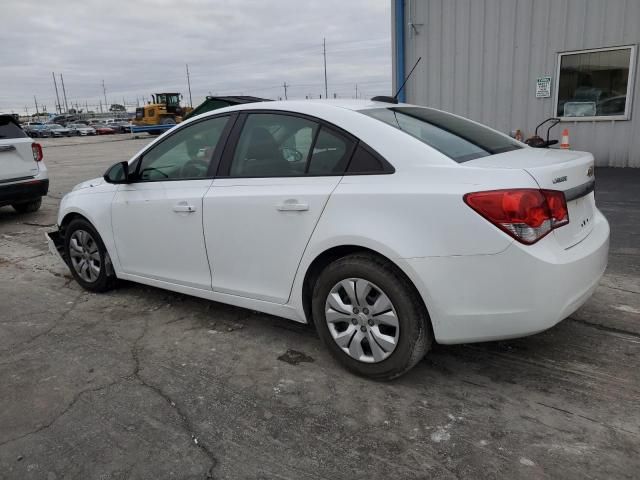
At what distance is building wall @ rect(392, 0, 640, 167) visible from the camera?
381 inches

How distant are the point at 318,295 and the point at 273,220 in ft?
1.76

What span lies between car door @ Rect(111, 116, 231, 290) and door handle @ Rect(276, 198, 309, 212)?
72 centimetres

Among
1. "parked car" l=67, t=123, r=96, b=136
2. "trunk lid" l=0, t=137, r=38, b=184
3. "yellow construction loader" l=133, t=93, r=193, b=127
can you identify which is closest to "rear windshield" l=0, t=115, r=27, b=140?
"trunk lid" l=0, t=137, r=38, b=184

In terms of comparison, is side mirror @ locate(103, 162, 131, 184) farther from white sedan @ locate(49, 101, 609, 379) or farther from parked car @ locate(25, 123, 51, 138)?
parked car @ locate(25, 123, 51, 138)

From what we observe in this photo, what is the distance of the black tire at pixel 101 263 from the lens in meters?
4.62

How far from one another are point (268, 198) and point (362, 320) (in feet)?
3.08

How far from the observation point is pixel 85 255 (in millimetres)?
4781

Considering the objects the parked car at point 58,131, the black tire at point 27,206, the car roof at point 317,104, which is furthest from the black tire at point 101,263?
the parked car at point 58,131

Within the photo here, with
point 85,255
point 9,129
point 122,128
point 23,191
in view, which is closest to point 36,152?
point 9,129

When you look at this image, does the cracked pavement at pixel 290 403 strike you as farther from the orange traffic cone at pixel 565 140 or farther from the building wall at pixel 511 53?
the building wall at pixel 511 53

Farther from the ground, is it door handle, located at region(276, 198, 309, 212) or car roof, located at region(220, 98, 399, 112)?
car roof, located at region(220, 98, 399, 112)

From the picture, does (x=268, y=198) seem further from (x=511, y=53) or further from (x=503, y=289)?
(x=511, y=53)

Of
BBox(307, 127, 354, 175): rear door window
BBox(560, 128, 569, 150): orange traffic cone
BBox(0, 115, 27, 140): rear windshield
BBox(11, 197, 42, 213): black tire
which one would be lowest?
BBox(11, 197, 42, 213): black tire

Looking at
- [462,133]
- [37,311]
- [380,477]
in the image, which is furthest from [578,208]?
[37,311]
